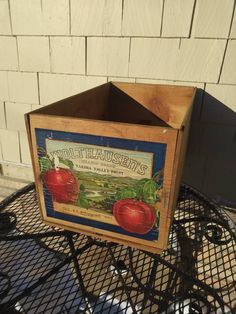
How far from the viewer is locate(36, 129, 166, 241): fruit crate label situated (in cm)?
80

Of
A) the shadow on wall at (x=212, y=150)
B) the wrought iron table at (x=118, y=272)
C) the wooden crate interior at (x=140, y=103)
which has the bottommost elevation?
the wrought iron table at (x=118, y=272)

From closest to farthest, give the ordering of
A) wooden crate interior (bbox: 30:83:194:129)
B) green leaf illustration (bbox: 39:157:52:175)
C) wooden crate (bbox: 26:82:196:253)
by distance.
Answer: wooden crate (bbox: 26:82:196:253), green leaf illustration (bbox: 39:157:52:175), wooden crate interior (bbox: 30:83:194:129)

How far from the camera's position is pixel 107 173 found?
849 millimetres

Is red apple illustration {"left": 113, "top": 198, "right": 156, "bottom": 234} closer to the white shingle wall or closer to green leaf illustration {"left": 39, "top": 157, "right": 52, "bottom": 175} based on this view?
green leaf illustration {"left": 39, "top": 157, "right": 52, "bottom": 175}

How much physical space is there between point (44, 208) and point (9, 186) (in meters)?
1.30

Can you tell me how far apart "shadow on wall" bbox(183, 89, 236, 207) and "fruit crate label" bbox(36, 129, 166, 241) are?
2.69 feet

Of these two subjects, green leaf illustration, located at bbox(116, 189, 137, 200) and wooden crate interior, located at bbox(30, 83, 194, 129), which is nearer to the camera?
green leaf illustration, located at bbox(116, 189, 137, 200)

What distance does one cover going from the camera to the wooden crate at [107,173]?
2.55 ft

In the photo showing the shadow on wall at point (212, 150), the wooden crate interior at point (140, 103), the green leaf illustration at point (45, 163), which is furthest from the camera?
the shadow on wall at point (212, 150)

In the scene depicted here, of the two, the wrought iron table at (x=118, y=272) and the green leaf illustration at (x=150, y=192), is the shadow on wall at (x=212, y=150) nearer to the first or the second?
the wrought iron table at (x=118, y=272)

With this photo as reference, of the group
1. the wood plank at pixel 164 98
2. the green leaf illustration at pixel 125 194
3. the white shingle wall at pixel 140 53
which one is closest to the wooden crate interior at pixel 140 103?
the wood plank at pixel 164 98

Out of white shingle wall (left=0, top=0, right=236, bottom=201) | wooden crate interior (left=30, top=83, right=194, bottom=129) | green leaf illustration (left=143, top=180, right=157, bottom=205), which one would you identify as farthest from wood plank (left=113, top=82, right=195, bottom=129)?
green leaf illustration (left=143, top=180, right=157, bottom=205)

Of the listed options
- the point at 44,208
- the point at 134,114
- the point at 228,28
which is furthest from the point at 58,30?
the point at 44,208

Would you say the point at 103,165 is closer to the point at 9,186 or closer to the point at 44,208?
the point at 44,208
